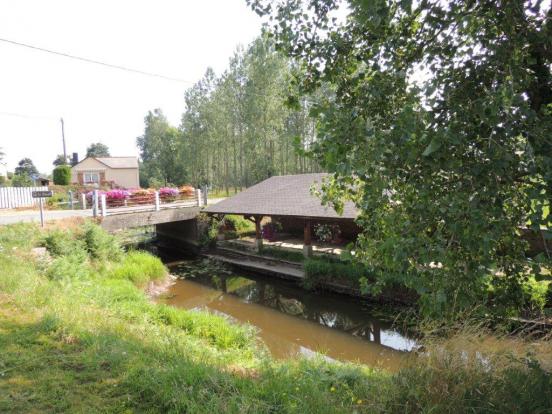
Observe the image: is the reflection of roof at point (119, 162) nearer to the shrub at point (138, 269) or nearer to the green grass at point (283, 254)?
the shrub at point (138, 269)

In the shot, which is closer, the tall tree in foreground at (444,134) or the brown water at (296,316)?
the tall tree in foreground at (444,134)

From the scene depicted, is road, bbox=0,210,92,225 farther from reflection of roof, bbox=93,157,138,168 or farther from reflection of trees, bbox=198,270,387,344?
reflection of roof, bbox=93,157,138,168

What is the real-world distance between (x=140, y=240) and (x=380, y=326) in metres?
16.4

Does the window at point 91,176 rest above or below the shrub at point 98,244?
above

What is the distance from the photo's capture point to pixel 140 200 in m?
16.5

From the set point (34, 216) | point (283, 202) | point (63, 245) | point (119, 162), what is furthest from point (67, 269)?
point (119, 162)

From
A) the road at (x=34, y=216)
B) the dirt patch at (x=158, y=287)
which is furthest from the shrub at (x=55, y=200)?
the dirt patch at (x=158, y=287)

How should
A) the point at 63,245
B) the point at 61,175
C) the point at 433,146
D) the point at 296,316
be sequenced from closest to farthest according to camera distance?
the point at 433,146, the point at 296,316, the point at 63,245, the point at 61,175

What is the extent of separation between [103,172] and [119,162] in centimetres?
246

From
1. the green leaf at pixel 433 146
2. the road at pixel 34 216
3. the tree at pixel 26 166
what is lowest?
the road at pixel 34 216

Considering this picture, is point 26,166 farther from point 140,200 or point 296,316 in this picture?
point 296,316

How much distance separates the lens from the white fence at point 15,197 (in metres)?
19.3

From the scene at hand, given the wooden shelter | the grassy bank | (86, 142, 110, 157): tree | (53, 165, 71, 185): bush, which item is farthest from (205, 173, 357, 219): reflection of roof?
(86, 142, 110, 157): tree

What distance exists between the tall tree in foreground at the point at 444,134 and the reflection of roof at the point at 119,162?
1520 inches
